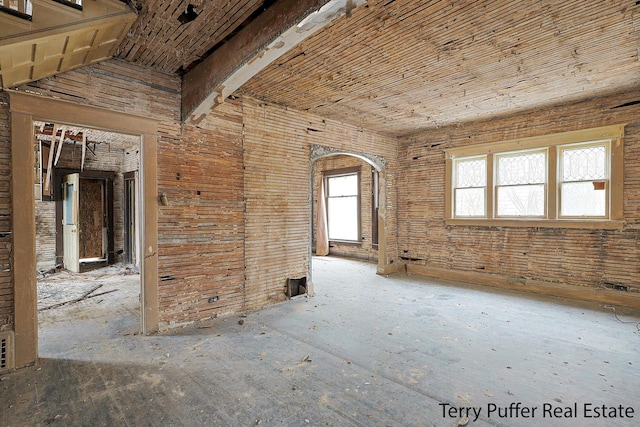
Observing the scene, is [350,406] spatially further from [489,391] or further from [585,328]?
[585,328]

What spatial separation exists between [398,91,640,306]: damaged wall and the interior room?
0.10 feet

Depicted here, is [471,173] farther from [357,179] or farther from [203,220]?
[203,220]

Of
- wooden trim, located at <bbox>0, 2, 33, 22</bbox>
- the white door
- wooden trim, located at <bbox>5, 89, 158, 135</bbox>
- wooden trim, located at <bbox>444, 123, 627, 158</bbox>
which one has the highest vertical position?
wooden trim, located at <bbox>0, 2, 33, 22</bbox>

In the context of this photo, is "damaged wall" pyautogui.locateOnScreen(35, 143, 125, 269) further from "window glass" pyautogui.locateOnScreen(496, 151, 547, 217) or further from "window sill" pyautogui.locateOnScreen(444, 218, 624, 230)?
"window glass" pyautogui.locateOnScreen(496, 151, 547, 217)

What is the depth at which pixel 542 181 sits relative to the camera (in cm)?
508

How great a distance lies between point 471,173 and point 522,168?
2.68 ft

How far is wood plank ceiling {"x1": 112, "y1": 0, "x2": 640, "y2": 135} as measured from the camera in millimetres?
2457

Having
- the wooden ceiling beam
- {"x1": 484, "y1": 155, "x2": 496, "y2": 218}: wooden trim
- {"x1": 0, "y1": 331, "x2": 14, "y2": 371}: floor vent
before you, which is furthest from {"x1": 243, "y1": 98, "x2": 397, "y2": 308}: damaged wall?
{"x1": 484, "y1": 155, "x2": 496, "y2": 218}: wooden trim

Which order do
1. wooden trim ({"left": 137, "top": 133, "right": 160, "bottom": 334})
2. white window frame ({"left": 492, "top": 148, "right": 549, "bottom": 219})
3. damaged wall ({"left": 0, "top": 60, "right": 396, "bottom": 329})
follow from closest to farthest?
1. damaged wall ({"left": 0, "top": 60, "right": 396, "bottom": 329})
2. wooden trim ({"left": 137, "top": 133, "right": 160, "bottom": 334})
3. white window frame ({"left": 492, "top": 148, "right": 549, "bottom": 219})

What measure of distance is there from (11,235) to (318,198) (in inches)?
289

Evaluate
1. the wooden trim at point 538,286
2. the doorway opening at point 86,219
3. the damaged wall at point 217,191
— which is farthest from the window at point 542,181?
the doorway opening at point 86,219

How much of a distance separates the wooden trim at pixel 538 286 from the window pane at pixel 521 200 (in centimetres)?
110

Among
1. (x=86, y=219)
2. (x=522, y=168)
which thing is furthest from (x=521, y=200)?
(x=86, y=219)

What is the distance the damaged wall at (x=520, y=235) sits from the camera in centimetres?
432
